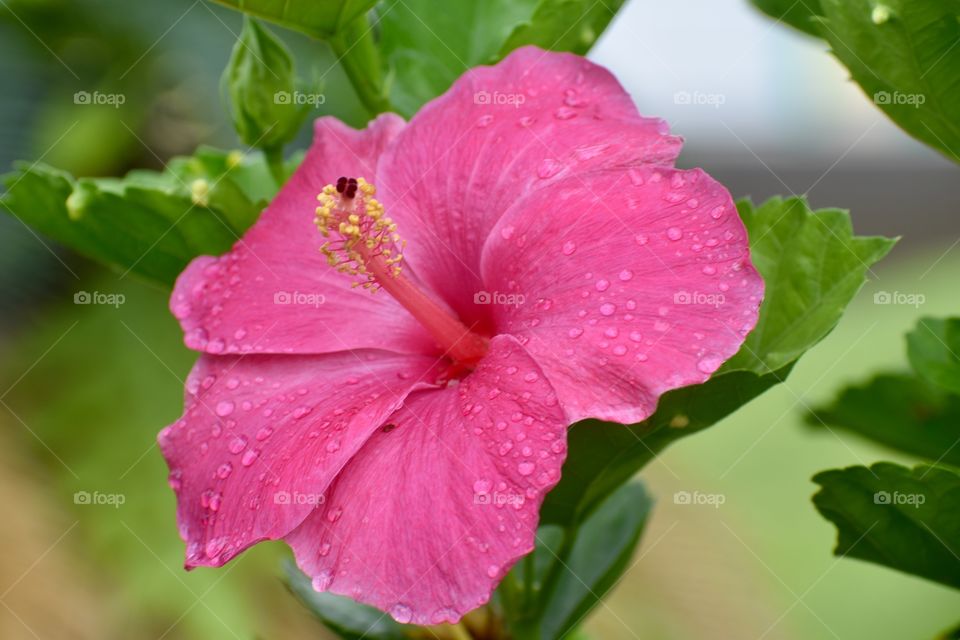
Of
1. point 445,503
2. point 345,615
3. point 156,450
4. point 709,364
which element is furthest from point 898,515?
point 156,450

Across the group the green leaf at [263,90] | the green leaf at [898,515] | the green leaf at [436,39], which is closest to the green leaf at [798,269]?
the green leaf at [898,515]

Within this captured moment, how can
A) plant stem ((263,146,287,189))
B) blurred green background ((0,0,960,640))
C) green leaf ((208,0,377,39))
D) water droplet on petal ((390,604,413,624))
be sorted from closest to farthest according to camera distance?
1. water droplet on petal ((390,604,413,624))
2. green leaf ((208,0,377,39))
3. plant stem ((263,146,287,189))
4. blurred green background ((0,0,960,640))

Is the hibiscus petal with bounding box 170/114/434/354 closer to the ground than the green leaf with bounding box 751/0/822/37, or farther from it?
closer to the ground

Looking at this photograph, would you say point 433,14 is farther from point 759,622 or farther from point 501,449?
point 759,622

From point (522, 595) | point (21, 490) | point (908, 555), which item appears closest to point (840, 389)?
point (908, 555)

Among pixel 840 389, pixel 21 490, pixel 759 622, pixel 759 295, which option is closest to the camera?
pixel 759 295

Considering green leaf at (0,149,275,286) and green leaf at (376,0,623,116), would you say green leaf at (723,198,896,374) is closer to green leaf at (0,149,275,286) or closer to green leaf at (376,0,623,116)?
green leaf at (376,0,623,116)

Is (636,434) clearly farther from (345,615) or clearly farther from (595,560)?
(345,615)

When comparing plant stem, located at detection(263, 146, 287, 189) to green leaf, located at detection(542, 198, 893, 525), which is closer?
green leaf, located at detection(542, 198, 893, 525)

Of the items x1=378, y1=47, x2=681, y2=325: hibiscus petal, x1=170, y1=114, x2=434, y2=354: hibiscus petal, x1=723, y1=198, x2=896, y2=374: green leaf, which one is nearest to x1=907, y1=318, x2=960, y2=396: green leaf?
x1=723, y1=198, x2=896, y2=374: green leaf
